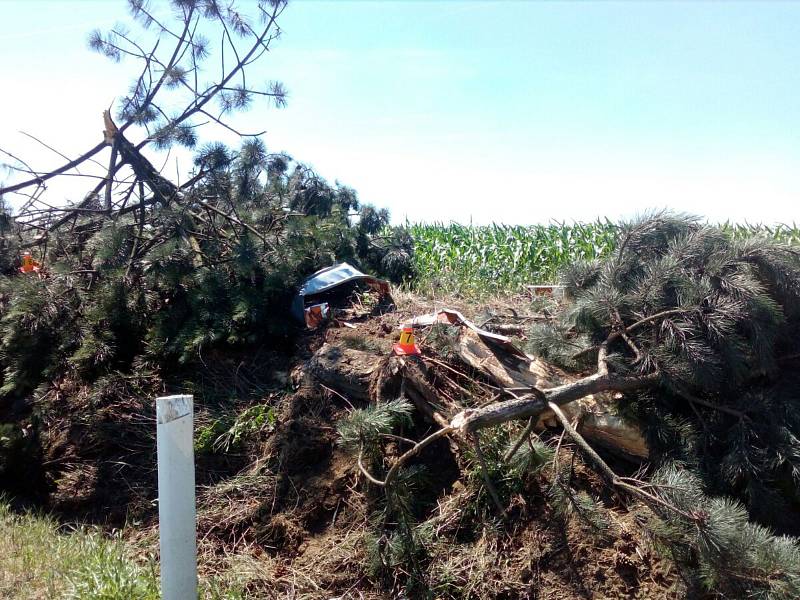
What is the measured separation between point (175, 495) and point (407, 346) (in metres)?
2.09

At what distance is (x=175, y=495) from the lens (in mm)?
2840

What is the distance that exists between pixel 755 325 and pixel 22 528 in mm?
5022

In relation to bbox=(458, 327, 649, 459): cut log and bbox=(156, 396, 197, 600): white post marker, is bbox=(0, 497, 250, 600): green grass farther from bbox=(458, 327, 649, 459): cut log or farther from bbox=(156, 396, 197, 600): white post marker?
bbox=(458, 327, 649, 459): cut log

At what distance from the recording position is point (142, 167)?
279 inches

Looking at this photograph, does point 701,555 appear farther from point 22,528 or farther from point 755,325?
point 22,528

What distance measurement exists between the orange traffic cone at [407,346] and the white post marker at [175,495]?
→ 1.96 metres

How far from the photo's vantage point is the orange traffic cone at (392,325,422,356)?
4.61 m

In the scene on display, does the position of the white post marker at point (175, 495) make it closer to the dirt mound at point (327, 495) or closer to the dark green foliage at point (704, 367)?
the dirt mound at point (327, 495)

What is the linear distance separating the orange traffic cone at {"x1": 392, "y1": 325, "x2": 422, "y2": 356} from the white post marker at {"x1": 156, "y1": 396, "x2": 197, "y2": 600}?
196cm

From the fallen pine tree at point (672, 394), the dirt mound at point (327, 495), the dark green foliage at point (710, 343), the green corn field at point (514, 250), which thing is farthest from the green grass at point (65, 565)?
the green corn field at point (514, 250)

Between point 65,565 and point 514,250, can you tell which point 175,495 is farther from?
point 514,250

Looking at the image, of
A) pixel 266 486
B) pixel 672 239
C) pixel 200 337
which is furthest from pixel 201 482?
pixel 672 239

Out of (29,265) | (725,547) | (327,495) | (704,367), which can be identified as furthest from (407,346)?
(29,265)

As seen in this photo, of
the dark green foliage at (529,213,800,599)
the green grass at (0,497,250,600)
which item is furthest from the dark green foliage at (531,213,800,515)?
the green grass at (0,497,250,600)
